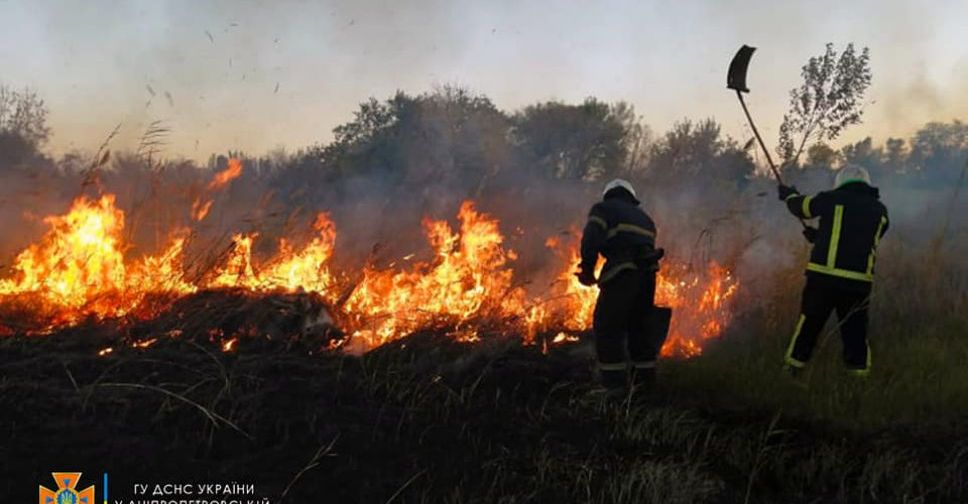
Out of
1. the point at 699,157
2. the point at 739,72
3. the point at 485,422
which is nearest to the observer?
the point at 485,422

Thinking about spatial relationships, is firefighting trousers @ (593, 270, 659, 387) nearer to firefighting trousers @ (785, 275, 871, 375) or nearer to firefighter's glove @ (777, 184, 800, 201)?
firefighting trousers @ (785, 275, 871, 375)

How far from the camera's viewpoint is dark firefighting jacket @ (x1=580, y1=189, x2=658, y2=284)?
5301 millimetres

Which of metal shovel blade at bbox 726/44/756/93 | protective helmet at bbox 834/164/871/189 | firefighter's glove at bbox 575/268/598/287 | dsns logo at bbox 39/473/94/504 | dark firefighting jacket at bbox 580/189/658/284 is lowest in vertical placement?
dsns logo at bbox 39/473/94/504

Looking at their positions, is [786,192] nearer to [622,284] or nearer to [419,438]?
[622,284]

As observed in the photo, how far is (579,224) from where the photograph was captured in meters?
10.7

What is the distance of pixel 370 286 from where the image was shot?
7207 millimetres

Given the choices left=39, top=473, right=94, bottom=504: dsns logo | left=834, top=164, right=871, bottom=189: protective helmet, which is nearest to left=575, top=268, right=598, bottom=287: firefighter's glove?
left=834, top=164, right=871, bottom=189: protective helmet

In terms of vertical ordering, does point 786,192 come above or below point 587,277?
above

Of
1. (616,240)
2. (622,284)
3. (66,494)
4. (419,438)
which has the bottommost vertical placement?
(66,494)

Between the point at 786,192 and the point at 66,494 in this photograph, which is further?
the point at 786,192

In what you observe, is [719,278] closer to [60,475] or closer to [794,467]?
[794,467]

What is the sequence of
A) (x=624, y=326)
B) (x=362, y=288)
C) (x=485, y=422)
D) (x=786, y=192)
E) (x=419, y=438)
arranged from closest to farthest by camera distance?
(x=419, y=438) < (x=485, y=422) < (x=624, y=326) < (x=786, y=192) < (x=362, y=288)

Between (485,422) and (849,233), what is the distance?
3.29 m

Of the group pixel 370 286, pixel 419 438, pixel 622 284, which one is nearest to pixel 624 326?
pixel 622 284
